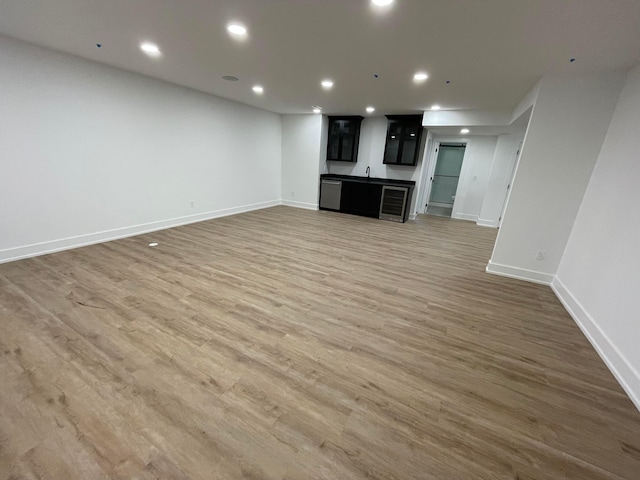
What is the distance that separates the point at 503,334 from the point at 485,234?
4322mm

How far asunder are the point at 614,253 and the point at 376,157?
17.3ft

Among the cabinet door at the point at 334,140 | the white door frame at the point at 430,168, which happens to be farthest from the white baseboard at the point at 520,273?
the cabinet door at the point at 334,140

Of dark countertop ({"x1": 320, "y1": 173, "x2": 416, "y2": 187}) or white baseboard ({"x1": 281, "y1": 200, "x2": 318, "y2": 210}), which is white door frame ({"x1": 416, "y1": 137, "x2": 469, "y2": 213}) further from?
white baseboard ({"x1": 281, "y1": 200, "x2": 318, "y2": 210})

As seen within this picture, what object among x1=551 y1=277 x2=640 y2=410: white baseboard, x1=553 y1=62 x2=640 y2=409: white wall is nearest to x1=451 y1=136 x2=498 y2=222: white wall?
x1=553 y1=62 x2=640 y2=409: white wall

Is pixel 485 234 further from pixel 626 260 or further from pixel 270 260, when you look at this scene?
pixel 270 260

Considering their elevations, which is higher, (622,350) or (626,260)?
(626,260)

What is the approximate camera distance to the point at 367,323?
2.30 m

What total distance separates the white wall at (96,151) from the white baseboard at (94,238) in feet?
0.04

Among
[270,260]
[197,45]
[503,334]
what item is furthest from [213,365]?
[197,45]

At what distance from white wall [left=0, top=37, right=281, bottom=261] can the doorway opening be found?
723 centimetres

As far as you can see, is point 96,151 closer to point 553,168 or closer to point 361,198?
point 361,198

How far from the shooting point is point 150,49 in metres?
2.89

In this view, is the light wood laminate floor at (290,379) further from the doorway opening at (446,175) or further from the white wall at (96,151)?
the doorway opening at (446,175)

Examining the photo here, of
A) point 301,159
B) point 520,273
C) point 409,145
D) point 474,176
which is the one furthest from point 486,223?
point 301,159
